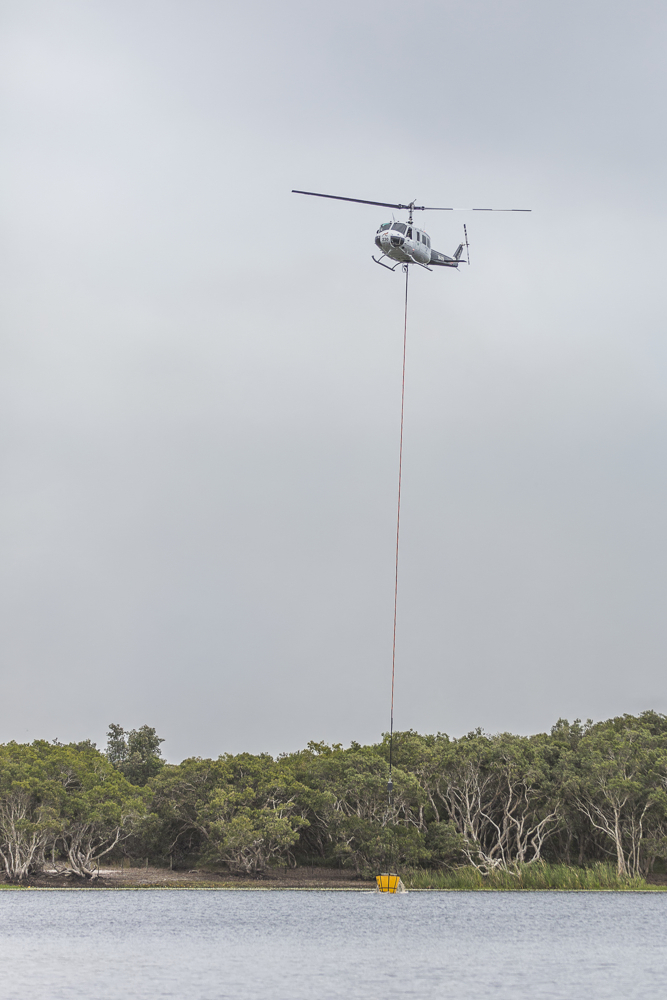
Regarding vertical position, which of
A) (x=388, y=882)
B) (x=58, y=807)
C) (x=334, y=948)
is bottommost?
(x=334, y=948)

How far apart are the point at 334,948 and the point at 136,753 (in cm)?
4961

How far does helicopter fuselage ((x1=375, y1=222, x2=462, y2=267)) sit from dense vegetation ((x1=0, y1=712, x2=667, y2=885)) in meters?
31.6

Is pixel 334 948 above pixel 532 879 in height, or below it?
below

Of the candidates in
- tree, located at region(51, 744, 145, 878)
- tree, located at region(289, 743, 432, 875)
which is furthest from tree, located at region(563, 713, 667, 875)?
tree, located at region(51, 744, 145, 878)

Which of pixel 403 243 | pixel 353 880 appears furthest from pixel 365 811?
pixel 403 243

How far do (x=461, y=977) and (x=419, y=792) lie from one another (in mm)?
30862

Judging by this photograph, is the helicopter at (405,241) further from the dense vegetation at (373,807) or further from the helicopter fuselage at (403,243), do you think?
the dense vegetation at (373,807)

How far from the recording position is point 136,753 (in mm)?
79438

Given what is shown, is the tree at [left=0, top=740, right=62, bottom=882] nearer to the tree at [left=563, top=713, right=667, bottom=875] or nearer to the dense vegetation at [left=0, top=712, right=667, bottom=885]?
the dense vegetation at [left=0, top=712, right=667, bottom=885]

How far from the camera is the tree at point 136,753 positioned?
74.4 m

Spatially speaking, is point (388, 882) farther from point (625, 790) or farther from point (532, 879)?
point (625, 790)

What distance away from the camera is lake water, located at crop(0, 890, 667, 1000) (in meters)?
25.0

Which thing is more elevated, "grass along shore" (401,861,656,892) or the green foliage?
the green foliage

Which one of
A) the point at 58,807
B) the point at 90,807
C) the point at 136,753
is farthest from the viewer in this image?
the point at 136,753
